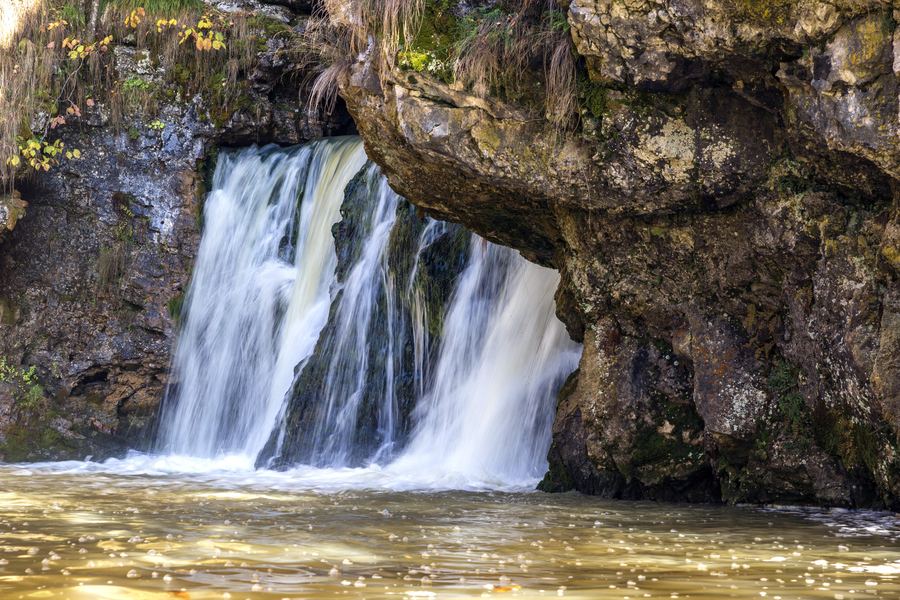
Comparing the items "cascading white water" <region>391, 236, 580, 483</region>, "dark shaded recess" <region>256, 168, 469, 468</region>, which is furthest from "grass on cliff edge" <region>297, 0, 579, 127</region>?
"dark shaded recess" <region>256, 168, 469, 468</region>

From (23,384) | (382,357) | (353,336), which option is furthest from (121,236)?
(382,357)

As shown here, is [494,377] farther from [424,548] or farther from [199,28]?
[199,28]

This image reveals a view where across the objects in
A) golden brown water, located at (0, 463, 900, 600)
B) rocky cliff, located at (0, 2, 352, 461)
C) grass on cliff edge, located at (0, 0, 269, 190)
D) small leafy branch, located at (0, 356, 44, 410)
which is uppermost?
grass on cliff edge, located at (0, 0, 269, 190)

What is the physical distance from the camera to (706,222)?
258 inches

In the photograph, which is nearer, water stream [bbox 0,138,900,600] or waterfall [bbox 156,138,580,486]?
water stream [bbox 0,138,900,600]

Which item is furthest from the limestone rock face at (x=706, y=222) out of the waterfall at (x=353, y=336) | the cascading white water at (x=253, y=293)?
the cascading white water at (x=253, y=293)

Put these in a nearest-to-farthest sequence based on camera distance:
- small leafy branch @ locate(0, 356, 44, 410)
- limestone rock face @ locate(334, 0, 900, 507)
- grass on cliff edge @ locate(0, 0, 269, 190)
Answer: limestone rock face @ locate(334, 0, 900, 507) < grass on cliff edge @ locate(0, 0, 269, 190) < small leafy branch @ locate(0, 356, 44, 410)

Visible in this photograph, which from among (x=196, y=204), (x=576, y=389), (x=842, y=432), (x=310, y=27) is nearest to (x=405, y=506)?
(x=576, y=389)

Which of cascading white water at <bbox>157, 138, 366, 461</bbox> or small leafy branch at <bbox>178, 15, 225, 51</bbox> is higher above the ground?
small leafy branch at <bbox>178, 15, 225, 51</bbox>

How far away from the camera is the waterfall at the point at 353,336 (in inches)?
349

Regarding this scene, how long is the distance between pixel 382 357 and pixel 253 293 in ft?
9.78

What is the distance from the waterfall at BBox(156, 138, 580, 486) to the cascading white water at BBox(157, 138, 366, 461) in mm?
23

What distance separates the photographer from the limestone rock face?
5223mm

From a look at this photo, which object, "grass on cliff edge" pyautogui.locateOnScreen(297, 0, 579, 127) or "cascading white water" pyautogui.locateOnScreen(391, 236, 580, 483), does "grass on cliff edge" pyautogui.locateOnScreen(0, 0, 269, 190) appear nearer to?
"cascading white water" pyautogui.locateOnScreen(391, 236, 580, 483)
